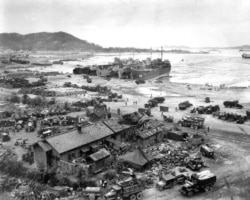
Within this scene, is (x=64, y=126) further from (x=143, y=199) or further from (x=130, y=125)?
(x=143, y=199)

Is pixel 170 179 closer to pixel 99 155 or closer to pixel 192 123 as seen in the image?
pixel 99 155

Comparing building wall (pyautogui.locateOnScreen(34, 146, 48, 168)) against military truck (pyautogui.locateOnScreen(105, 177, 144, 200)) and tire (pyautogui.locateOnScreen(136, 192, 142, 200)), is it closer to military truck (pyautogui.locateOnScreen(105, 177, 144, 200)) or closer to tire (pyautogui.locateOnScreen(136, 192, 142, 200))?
military truck (pyautogui.locateOnScreen(105, 177, 144, 200))

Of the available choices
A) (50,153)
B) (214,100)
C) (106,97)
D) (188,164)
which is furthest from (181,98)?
(50,153)

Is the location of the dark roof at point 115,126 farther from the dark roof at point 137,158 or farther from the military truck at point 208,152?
the military truck at point 208,152

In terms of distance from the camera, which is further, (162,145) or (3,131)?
(3,131)

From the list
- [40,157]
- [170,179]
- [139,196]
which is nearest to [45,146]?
[40,157]

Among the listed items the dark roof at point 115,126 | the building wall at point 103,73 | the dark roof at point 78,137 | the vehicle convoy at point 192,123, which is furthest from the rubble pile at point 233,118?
the building wall at point 103,73
